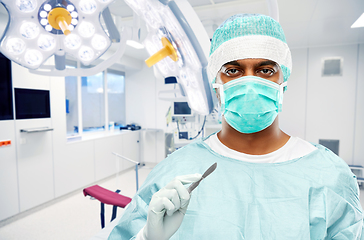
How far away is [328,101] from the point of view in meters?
4.02

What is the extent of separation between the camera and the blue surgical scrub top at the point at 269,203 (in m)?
0.69

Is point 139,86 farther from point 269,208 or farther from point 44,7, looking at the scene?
point 269,208

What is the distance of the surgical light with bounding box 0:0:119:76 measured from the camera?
1.02 meters

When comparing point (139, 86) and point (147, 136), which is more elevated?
point (139, 86)

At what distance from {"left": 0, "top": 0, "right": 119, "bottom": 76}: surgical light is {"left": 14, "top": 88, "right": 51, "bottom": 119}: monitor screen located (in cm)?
190

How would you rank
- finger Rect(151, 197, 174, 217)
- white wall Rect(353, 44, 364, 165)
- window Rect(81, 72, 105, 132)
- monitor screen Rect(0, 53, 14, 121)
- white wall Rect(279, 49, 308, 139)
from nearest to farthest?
finger Rect(151, 197, 174, 217) → monitor screen Rect(0, 53, 14, 121) → white wall Rect(353, 44, 364, 165) → white wall Rect(279, 49, 308, 139) → window Rect(81, 72, 105, 132)

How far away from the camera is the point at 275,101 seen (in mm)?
832

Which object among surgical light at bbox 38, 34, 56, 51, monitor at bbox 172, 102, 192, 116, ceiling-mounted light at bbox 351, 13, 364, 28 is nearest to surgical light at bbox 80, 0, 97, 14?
surgical light at bbox 38, 34, 56, 51

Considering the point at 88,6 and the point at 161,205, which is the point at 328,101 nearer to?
the point at 88,6

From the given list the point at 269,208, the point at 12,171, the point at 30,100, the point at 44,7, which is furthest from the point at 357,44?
the point at 12,171

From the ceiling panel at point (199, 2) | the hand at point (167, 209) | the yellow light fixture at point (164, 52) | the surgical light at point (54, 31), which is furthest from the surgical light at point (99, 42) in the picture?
the ceiling panel at point (199, 2)

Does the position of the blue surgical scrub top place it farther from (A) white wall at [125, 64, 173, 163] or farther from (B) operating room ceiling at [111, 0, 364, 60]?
(A) white wall at [125, 64, 173, 163]

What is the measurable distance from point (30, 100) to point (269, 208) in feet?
10.2

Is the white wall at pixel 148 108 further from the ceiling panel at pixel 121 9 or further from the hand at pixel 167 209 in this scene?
the hand at pixel 167 209
